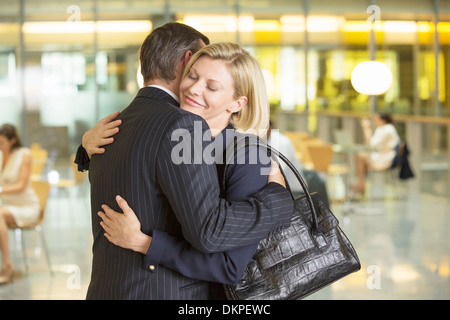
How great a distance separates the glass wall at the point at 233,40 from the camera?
12711mm

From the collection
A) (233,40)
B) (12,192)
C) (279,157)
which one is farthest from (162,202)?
(233,40)

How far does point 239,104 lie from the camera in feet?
5.65

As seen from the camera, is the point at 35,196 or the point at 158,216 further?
the point at 35,196

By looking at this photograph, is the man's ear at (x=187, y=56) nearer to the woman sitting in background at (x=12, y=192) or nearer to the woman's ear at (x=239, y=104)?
the woman's ear at (x=239, y=104)

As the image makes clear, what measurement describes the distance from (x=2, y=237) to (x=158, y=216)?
181 inches

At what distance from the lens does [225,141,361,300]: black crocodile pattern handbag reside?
5.34 feet

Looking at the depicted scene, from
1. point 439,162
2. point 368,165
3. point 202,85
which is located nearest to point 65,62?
point 368,165

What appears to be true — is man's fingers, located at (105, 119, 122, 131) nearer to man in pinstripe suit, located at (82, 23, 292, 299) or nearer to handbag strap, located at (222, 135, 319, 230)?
man in pinstripe suit, located at (82, 23, 292, 299)

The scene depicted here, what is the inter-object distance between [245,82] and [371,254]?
16.7ft

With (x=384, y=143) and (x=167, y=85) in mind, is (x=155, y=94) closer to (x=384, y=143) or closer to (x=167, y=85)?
(x=167, y=85)

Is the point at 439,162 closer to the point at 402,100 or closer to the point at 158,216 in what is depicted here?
the point at 402,100

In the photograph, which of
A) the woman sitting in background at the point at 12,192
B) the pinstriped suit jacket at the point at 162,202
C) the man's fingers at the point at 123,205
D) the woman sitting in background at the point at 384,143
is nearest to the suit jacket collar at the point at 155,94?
the pinstriped suit jacket at the point at 162,202
